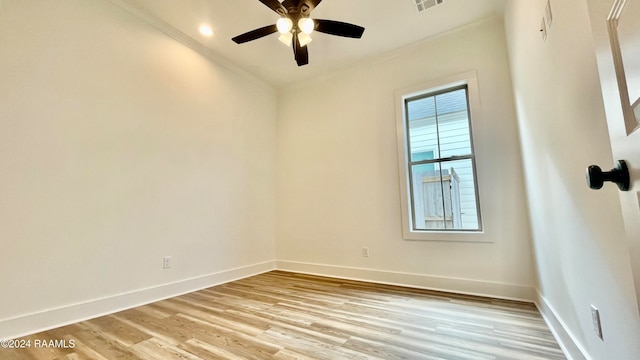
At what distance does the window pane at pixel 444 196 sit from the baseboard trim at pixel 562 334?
3.36ft

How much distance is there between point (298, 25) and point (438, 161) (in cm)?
221

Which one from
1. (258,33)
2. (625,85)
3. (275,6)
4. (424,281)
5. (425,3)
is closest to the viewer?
(625,85)

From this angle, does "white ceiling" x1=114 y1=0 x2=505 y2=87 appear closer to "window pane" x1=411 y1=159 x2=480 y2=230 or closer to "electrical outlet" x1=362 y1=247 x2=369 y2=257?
"window pane" x1=411 y1=159 x2=480 y2=230

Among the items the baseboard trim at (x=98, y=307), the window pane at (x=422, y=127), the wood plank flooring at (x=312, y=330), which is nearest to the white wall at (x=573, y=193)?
the wood plank flooring at (x=312, y=330)

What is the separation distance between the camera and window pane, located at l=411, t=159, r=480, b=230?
3.08 m

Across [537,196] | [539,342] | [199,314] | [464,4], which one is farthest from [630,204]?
[464,4]

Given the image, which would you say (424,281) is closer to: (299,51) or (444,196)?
(444,196)

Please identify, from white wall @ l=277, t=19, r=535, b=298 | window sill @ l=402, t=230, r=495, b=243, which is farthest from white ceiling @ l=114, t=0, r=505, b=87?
window sill @ l=402, t=230, r=495, b=243

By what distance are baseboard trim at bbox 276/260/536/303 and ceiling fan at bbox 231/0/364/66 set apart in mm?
2688

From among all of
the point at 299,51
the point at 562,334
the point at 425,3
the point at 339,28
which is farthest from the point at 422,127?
the point at 562,334

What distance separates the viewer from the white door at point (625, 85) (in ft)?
1.64

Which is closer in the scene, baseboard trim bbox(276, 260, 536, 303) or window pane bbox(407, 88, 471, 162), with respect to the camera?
baseboard trim bbox(276, 260, 536, 303)

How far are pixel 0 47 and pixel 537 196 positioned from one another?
431 cm

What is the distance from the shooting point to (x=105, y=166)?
252cm
